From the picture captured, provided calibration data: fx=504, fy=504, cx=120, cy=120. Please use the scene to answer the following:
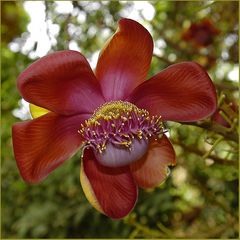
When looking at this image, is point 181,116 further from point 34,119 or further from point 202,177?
point 202,177

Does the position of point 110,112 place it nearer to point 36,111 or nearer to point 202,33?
point 36,111

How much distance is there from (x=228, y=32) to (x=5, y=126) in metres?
0.84

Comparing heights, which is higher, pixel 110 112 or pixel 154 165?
pixel 110 112

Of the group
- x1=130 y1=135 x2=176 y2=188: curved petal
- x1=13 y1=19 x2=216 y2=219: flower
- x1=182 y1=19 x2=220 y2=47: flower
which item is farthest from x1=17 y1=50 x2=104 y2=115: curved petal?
x1=182 y1=19 x2=220 y2=47: flower

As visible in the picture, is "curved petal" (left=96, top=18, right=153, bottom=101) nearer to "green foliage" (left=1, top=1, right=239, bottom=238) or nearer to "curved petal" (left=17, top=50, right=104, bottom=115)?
"curved petal" (left=17, top=50, right=104, bottom=115)

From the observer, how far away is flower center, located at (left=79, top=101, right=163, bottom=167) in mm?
728

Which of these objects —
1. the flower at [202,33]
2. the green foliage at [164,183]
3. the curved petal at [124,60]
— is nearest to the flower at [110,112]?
the curved petal at [124,60]

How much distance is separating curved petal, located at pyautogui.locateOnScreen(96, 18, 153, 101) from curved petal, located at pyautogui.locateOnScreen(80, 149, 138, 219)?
106mm

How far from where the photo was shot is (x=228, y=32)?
1794mm

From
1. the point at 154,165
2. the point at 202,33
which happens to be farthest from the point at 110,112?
the point at 202,33

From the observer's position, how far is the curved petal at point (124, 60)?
2.33 feet

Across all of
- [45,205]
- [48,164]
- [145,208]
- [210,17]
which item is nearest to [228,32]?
[210,17]

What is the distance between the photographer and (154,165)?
2.68 ft

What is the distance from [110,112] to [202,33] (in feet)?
3.80
